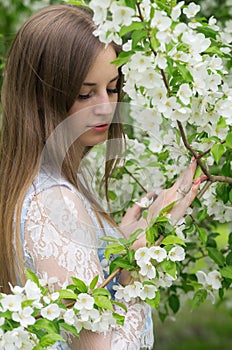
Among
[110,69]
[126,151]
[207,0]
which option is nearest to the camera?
[110,69]

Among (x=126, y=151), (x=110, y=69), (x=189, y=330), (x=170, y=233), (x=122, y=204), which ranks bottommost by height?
(x=189, y=330)

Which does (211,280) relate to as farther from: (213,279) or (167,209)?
(167,209)

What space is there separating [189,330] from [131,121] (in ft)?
15.1

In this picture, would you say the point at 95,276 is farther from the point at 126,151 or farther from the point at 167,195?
the point at 126,151

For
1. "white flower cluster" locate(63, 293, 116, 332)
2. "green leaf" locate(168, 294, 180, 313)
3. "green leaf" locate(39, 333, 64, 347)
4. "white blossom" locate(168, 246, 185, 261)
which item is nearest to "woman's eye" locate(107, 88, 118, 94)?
"white blossom" locate(168, 246, 185, 261)

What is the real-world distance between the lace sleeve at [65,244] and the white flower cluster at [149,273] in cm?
8

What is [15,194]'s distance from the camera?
74.9 inches

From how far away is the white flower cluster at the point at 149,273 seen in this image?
69.3 inches

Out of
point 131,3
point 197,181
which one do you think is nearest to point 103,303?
point 197,181

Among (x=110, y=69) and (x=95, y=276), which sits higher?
(x=110, y=69)

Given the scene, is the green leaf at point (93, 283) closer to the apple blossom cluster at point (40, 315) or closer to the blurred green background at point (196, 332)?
the apple blossom cluster at point (40, 315)

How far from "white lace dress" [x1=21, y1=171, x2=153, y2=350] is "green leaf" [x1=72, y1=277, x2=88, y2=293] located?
0.10 ft

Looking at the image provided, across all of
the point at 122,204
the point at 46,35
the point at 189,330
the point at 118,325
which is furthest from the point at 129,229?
the point at 189,330

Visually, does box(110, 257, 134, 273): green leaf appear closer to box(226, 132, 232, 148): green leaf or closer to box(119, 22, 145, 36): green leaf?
box(226, 132, 232, 148): green leaf
